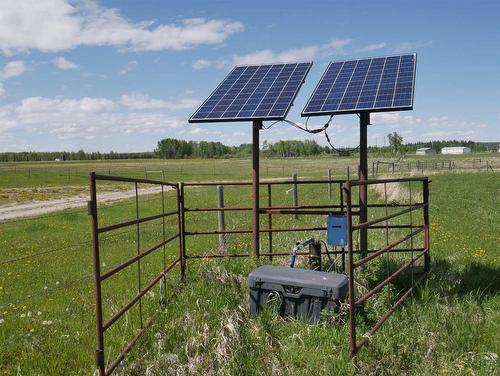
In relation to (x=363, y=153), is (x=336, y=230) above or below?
below

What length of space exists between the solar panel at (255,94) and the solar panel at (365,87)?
1.43 ft

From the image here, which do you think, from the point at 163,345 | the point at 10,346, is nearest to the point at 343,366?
the point at 163,345

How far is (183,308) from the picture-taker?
582 cm

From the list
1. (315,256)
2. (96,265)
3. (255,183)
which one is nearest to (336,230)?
(315,256)

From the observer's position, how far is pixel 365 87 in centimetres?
811

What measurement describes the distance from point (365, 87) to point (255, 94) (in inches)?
74.8

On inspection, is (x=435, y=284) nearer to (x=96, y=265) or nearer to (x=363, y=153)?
(x=363, y=153)

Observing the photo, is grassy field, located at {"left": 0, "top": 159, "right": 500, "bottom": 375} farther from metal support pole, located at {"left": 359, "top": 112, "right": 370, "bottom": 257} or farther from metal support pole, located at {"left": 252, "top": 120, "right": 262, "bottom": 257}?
metal support pole, located at {"left": 252, "top": 120, "right": 262, "bottom": 257}

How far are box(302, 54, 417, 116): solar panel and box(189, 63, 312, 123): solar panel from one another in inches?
17.2

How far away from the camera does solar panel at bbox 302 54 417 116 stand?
24.2 feet

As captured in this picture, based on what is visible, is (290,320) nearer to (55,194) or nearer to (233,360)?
(233,360)

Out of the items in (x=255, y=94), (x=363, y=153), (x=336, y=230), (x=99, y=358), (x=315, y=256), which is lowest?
(x=99, y=358)

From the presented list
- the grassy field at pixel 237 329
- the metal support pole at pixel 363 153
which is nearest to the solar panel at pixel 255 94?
the metal support pole at pixel 363 153

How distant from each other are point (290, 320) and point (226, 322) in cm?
74
